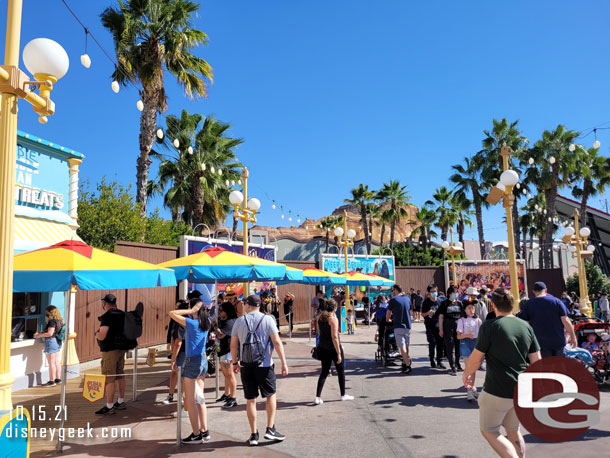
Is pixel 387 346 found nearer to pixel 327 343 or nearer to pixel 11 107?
pixel 327 343

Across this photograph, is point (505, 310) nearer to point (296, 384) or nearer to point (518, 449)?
point (518, 449)

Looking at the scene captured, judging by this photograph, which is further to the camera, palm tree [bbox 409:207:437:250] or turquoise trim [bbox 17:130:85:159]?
palm tree [bbox 409:207:437:250]

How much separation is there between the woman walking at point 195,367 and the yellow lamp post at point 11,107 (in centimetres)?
219

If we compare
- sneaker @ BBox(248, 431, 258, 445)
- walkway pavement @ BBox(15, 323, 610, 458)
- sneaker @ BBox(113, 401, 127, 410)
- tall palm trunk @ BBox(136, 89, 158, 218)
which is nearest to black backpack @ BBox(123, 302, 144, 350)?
sneaker @ BBox(113, 401, 127, 410)

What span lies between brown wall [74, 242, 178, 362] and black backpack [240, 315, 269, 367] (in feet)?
15.8

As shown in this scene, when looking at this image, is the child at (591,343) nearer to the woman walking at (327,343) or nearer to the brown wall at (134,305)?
the woman walking at (327,343)

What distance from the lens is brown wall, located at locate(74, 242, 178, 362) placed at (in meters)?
10.9

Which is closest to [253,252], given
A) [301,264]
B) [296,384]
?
[301,264]

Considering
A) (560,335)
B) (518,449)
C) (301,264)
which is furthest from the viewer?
(301,264)

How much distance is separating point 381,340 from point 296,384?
115 inches

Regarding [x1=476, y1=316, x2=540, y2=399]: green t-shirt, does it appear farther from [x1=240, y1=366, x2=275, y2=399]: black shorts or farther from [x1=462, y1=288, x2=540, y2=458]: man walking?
[x1=240, y1=366, x2=275, y2=399]: black shorts

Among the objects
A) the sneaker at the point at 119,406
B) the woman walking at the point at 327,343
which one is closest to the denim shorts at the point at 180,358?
the sneaker at the point at 119,406

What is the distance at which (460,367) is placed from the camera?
10086 mm

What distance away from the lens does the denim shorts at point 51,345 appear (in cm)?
912
